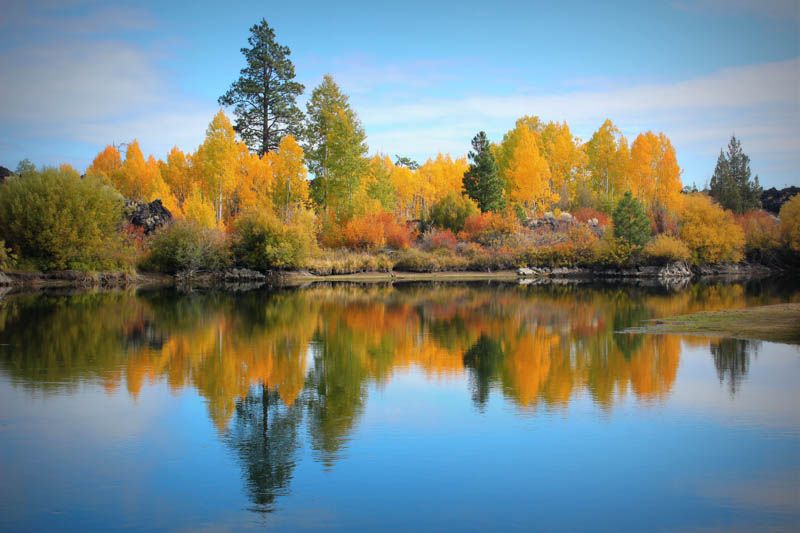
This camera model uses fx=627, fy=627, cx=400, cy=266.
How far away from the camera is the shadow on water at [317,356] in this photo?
8.45 metres

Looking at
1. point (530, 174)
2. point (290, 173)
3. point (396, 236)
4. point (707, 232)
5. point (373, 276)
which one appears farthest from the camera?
point (530, 174)

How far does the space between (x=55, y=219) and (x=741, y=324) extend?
33006 mm

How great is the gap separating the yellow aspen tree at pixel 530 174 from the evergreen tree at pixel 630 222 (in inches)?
470

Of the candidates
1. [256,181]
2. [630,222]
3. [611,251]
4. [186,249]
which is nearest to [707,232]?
[630,222]

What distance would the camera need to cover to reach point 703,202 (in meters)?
48.5

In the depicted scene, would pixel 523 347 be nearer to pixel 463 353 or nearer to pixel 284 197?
pixel 463 353

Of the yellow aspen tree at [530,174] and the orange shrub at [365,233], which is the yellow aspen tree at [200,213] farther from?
the yellow aspen tree at [530,174]

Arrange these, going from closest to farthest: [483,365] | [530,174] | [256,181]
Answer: [483,365] → [256,181] → [530,174]

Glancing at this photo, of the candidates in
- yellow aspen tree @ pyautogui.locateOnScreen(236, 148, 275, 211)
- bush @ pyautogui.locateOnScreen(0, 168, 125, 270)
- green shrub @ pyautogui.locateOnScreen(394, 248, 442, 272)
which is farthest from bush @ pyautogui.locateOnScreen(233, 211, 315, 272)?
yellow aspen tree @ pyautogui.locateOnScreen(236, 148, 275, 211)

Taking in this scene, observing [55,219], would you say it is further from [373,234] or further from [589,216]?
[589,216]

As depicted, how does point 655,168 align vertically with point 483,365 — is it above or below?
above

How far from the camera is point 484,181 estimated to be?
53562 mm

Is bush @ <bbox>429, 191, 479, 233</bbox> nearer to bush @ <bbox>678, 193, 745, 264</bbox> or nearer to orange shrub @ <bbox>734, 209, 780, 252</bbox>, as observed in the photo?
bush @ <bbox>678, 193, 745, 264</bbox>

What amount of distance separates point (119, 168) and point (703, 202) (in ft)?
192
